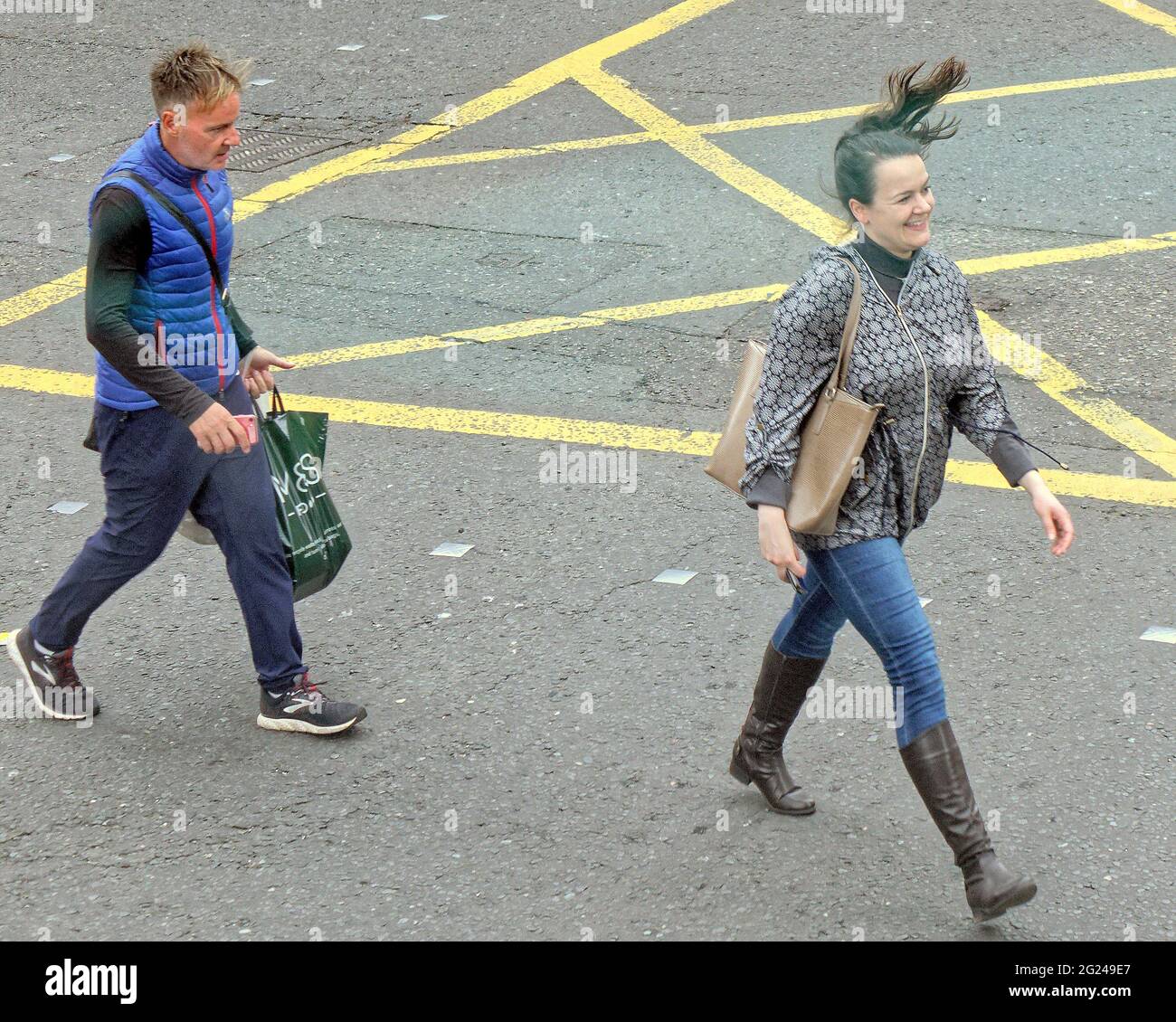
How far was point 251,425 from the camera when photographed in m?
4.73

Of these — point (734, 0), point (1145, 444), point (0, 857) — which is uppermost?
point (734, 0)

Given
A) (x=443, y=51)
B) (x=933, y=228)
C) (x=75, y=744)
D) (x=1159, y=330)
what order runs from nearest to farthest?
(x=75, y=744)
(x=1159, y=330)
(x=933, y=228)
(x=443, y=51)

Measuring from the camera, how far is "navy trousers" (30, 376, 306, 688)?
15.3 feet

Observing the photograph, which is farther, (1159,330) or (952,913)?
(1159,330)

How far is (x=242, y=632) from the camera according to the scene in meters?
5.46

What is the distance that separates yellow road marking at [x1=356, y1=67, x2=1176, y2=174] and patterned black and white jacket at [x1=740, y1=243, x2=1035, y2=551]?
6361 mm

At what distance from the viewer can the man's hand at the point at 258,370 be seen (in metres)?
4.92

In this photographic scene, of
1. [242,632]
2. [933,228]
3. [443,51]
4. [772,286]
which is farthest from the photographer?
[443,51]

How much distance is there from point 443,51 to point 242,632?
778 centimetres

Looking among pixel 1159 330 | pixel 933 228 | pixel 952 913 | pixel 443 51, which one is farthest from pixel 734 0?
pixel 952 913

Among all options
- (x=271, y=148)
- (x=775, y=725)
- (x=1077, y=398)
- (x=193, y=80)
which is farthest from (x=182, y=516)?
(x=271, y=148)

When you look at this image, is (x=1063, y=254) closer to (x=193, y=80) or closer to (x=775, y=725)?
(x=775, y=725)

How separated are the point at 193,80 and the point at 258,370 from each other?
941mm
